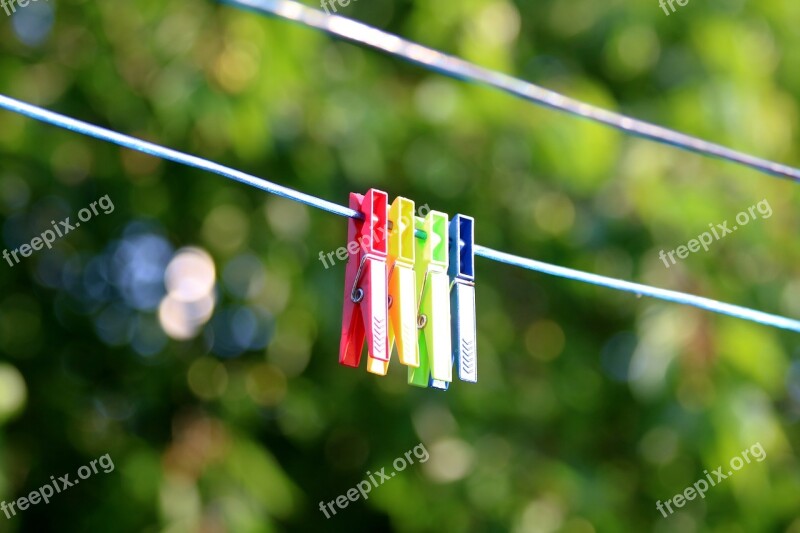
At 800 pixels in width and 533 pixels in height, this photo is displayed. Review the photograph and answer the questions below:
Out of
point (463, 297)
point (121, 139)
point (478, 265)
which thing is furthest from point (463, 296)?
point (478, 265)

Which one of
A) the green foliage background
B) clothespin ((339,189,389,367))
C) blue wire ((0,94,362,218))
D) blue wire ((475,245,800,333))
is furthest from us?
the green foliage background

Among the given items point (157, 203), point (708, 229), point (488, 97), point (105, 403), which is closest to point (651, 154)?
point (708, 229)

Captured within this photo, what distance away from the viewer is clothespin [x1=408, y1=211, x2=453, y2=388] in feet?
7.13

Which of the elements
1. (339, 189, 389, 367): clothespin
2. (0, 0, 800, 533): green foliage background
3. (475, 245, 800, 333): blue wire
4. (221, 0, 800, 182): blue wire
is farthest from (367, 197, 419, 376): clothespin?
(0, 0, 800, 533): green foliage background

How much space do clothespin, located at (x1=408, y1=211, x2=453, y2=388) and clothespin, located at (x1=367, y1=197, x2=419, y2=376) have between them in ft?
0.11

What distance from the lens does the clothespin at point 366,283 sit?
7.03 feet

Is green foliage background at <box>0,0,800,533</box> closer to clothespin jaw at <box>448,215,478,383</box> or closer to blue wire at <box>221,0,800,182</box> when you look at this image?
blue wire at <box>221,0,800,182</box>

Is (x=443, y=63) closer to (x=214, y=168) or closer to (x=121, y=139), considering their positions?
(x=214, y=168)

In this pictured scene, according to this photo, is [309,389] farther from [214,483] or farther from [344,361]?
[344,361]

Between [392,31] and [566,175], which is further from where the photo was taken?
[392,31]

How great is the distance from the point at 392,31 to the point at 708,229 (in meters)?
1.44

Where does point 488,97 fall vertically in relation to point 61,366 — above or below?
above

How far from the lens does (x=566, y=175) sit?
13.1 ft

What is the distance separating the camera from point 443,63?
2.48 m
